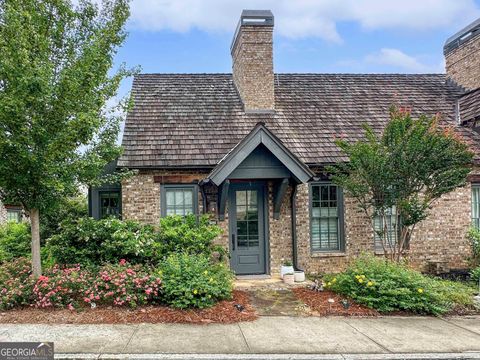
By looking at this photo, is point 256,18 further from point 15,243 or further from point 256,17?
point 15,243

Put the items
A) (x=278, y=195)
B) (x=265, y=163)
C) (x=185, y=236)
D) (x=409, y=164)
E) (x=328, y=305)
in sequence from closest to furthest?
(x=328, y=305) → (x=409, y=164) → (x=185, y=236) → (x=265, y=163) → (x=278, y=195)

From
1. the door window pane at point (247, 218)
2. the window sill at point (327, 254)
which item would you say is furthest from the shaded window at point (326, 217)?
the door window pane at point (247, 218)

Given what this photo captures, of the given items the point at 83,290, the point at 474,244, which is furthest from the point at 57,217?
the point at 474,244

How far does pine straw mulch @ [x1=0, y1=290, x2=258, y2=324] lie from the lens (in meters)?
6.73

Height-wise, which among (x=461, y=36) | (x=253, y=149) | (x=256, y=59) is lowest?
(x=253, y=149)

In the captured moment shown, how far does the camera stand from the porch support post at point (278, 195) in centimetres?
1006

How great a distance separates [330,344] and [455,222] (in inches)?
297

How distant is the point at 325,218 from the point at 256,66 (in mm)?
5212

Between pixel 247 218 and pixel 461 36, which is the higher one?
pixel 461 36

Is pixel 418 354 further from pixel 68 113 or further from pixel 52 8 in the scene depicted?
pixel 52 8

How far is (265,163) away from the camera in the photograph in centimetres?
998

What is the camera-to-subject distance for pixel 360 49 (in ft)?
63.9

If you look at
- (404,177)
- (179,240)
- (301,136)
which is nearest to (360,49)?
(301,136)

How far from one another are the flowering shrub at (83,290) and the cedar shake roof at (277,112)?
3.46 metres
